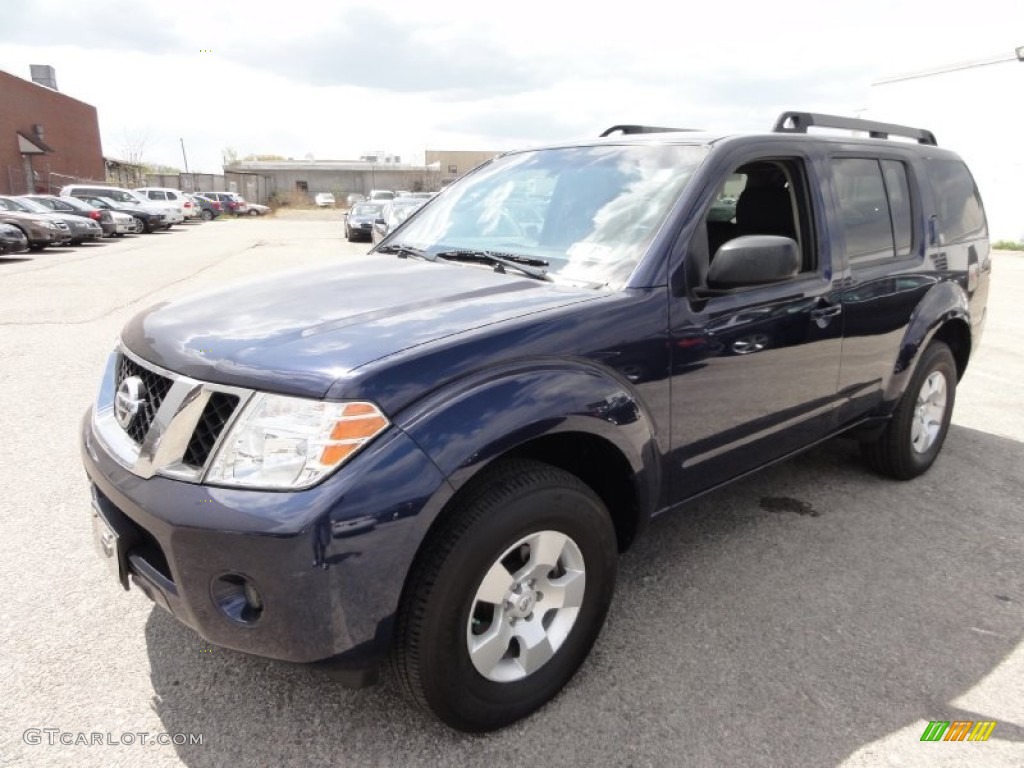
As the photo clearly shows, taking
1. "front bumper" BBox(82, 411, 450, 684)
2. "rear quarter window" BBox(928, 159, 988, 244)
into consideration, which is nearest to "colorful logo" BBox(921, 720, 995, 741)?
"front bumper" BBox(82, 411, 450, 684)

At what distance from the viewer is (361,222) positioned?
75.9 feet

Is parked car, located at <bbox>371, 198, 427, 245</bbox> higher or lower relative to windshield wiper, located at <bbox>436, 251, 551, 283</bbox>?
lower

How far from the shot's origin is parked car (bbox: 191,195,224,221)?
137 feet

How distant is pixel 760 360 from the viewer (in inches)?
116

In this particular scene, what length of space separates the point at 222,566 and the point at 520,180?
2.29 meters

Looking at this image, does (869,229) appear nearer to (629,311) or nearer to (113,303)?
(629,311)

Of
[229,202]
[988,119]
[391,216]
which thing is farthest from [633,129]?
[229,202]

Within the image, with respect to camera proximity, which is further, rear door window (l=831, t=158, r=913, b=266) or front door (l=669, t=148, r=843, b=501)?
rear door window (l=831, t=158, r=913, b=266)

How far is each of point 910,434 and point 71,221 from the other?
22.1 m

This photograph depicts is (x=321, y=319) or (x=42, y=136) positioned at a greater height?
(x=42, y=136)

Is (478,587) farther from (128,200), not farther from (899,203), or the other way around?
(128,200)

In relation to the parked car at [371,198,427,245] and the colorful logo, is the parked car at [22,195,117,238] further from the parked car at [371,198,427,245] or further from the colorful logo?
the colorful logo

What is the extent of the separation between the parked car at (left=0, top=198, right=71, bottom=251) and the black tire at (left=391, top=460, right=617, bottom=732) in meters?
18.9

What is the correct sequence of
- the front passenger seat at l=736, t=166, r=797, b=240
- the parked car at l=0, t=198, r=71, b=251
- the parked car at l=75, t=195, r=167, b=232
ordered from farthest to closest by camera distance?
the parked car at l=75, t=195, r=167, b=232 → the parked car at l=0, t=198, r=71, b=251 → the front passenger seat at l=736, t=166, r=797, b=240
